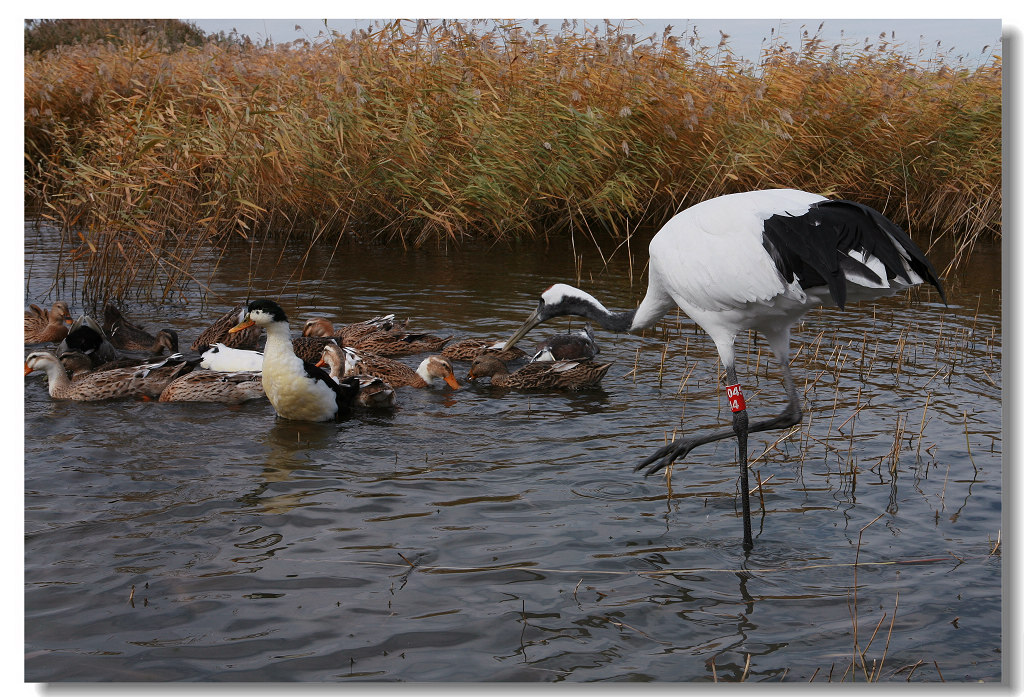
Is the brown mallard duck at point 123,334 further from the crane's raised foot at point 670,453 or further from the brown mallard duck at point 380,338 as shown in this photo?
the crane's raised foot at point 670,453

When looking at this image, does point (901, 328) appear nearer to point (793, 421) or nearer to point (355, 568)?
point (793, 421)

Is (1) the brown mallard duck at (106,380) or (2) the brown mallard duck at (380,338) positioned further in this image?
(2) the brown mallard duck at (380,338)

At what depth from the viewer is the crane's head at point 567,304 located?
671cm

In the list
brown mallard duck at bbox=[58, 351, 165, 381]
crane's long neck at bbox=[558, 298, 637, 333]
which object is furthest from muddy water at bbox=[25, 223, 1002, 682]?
crane's long neck at bbox=[558, 298, 637, 333]

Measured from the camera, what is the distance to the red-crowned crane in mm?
4676

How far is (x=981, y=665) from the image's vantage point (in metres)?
3.78

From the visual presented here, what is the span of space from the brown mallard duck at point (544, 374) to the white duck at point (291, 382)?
46.2 inches

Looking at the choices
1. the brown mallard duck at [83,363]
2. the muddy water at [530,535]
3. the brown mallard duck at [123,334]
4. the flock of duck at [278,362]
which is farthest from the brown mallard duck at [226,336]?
the muddy water at [530,535]

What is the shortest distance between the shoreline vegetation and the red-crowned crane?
564 cm

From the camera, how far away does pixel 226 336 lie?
27.7 feet

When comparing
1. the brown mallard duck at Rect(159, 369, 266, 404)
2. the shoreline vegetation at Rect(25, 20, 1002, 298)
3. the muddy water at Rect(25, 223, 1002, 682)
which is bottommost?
the muddy water at Rect(25, 223, 1002, 682)

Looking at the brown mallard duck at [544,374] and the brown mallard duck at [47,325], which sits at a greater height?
the brown mallard duck at [47,325]

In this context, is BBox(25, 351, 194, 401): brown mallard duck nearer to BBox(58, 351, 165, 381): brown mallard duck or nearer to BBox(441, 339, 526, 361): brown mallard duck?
BBox(58, 351, 165, 381): brown mallard duck

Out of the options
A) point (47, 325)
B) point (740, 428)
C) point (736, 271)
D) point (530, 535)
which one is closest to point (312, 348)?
point (47, 325)
